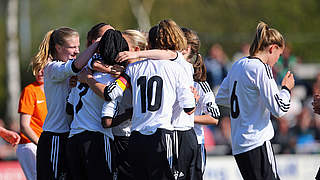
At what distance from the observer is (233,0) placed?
1693 inches

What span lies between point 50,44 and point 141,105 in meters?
1.40

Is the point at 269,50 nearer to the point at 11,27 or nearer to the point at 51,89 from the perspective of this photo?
the point at 51,89

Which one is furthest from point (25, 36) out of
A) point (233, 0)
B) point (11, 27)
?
point (233, 0)

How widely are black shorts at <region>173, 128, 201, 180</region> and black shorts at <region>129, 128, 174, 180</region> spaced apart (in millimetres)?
101

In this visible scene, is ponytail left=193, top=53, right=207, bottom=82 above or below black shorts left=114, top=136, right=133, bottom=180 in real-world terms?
above

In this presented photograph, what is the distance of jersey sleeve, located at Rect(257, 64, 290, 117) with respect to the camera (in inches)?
233

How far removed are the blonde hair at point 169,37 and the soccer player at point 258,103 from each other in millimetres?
730

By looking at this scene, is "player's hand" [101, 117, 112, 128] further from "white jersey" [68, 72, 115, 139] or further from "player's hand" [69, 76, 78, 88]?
"player's hand" [69, 76, 78, 88]

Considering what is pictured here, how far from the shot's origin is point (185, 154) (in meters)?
5.87

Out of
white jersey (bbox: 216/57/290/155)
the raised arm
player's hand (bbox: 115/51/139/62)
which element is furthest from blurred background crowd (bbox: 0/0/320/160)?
player's hand (bbox: 115/51/139/62)

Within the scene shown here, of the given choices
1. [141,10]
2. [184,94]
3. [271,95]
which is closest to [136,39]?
[184,94]

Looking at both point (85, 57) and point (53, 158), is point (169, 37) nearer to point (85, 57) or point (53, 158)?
point (85, 57)

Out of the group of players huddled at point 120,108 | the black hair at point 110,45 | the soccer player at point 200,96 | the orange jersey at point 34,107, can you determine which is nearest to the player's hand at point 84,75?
the group of players huddled at point 120,108

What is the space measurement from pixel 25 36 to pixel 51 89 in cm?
3348
